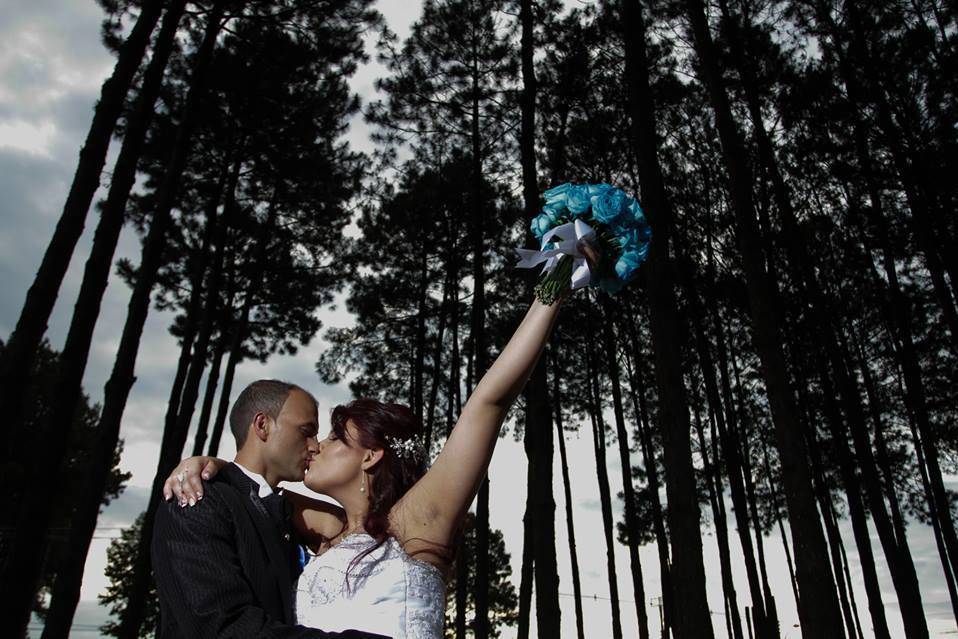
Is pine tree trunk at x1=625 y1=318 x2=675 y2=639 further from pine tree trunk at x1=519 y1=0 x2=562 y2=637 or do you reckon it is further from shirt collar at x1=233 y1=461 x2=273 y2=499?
shirt collar at x1=233 y1=461 x2=273 y2=499

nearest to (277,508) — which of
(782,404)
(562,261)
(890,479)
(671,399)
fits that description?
(562,261)

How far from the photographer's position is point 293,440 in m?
2.30

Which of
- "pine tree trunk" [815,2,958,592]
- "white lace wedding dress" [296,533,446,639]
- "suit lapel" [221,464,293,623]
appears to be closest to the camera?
"white lace wedding dress" [296,533,446,639]

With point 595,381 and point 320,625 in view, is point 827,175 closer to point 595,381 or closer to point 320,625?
point 595,381

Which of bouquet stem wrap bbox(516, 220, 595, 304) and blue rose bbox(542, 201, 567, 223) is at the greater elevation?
blue rose bbox(542, 201, 567, 223)

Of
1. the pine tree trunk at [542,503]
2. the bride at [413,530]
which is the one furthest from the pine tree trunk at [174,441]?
the bride at [413,530]

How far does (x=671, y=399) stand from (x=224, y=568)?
223 inches

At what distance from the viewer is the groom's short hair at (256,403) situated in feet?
7.66

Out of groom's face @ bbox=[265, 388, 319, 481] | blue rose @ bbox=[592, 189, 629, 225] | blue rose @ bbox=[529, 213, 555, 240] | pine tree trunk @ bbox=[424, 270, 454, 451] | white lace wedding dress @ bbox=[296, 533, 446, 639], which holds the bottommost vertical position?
white lace wedding dress @ bbox=[296, 533, 446, 639]

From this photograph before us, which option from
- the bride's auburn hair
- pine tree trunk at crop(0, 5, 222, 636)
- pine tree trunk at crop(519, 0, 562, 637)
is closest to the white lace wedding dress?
the bride's auburn hair

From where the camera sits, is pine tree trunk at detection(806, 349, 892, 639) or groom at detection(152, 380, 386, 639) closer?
groom at detection(152, 380, 386, 639)

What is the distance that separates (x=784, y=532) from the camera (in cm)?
1972

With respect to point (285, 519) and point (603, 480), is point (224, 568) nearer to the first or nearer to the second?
point (285, 519)

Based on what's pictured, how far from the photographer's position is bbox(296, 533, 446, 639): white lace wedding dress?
5.72 feet
